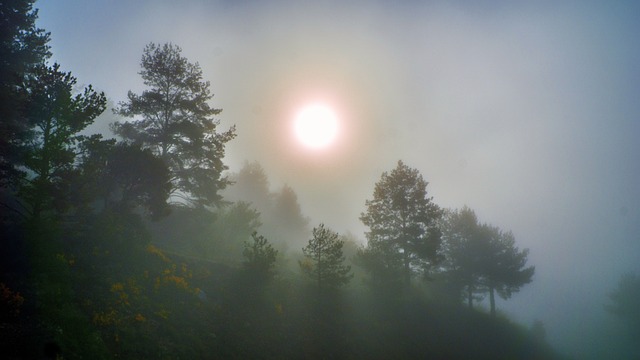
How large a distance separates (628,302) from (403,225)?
195 ft

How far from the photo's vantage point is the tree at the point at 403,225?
99.6ft

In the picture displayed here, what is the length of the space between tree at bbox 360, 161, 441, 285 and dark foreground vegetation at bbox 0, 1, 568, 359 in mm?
141

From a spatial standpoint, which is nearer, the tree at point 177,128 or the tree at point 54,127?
the tree at point 54,127

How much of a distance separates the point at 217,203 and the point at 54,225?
12.9 metres

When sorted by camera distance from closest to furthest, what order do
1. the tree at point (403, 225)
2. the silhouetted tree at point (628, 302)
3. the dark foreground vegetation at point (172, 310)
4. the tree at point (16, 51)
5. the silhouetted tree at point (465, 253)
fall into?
the dark foreground vegetation at point (172, 310) → the tree at point (16, 51) → the tree at point (403, 225) → the silhouetted tree at point (465, 253) → the silhouetted tree at point (628, 302)

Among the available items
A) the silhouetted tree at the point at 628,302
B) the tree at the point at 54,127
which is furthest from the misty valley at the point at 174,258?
the silhouetted tree at the point at 628,302

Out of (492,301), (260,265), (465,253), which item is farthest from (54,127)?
(492,301)

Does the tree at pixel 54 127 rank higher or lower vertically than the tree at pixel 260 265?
higher

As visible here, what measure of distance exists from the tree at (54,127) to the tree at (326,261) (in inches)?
599

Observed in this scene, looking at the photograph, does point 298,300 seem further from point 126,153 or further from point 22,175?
point 22,175

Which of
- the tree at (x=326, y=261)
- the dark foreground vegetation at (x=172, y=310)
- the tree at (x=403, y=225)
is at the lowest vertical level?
the dark foreground vegetation at (x=172, y=310)

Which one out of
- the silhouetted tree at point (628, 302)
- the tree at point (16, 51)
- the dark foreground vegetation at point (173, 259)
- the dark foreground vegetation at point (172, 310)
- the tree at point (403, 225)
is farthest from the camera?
the silhouetted tree at point (628, 302)

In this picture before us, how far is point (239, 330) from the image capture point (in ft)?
56.1

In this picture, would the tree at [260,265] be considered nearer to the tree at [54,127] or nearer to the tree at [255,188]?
the tree at [54,127]
